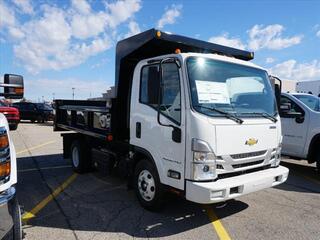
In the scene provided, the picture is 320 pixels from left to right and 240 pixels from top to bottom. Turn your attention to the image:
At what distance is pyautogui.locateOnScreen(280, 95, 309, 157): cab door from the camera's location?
7.83m

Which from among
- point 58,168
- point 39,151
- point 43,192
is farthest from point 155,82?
point 39,151

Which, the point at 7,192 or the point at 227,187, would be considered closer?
the point at 7,192

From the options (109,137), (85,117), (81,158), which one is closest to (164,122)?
(109,137)

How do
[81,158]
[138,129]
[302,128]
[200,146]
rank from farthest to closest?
[302,128], [81,158], [138,129], [200,146]

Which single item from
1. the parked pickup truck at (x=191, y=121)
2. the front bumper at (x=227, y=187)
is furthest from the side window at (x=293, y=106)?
the front bumper at (x=227, y=187)

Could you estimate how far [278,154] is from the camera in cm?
521

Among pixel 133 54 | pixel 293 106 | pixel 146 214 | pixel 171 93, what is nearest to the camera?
pixel 171 93

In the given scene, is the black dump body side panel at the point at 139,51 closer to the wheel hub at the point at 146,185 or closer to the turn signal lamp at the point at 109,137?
the turn signal lamp at the point at 109,137

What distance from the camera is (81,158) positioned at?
291 inches

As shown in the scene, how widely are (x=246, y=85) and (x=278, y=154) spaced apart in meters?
1.27

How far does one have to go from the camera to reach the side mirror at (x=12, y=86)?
138 inches

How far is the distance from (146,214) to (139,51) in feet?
8.93

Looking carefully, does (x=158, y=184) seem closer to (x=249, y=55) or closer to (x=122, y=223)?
(x=122, y=223)

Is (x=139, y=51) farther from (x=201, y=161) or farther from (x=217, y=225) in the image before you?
(x=217, y=225)
